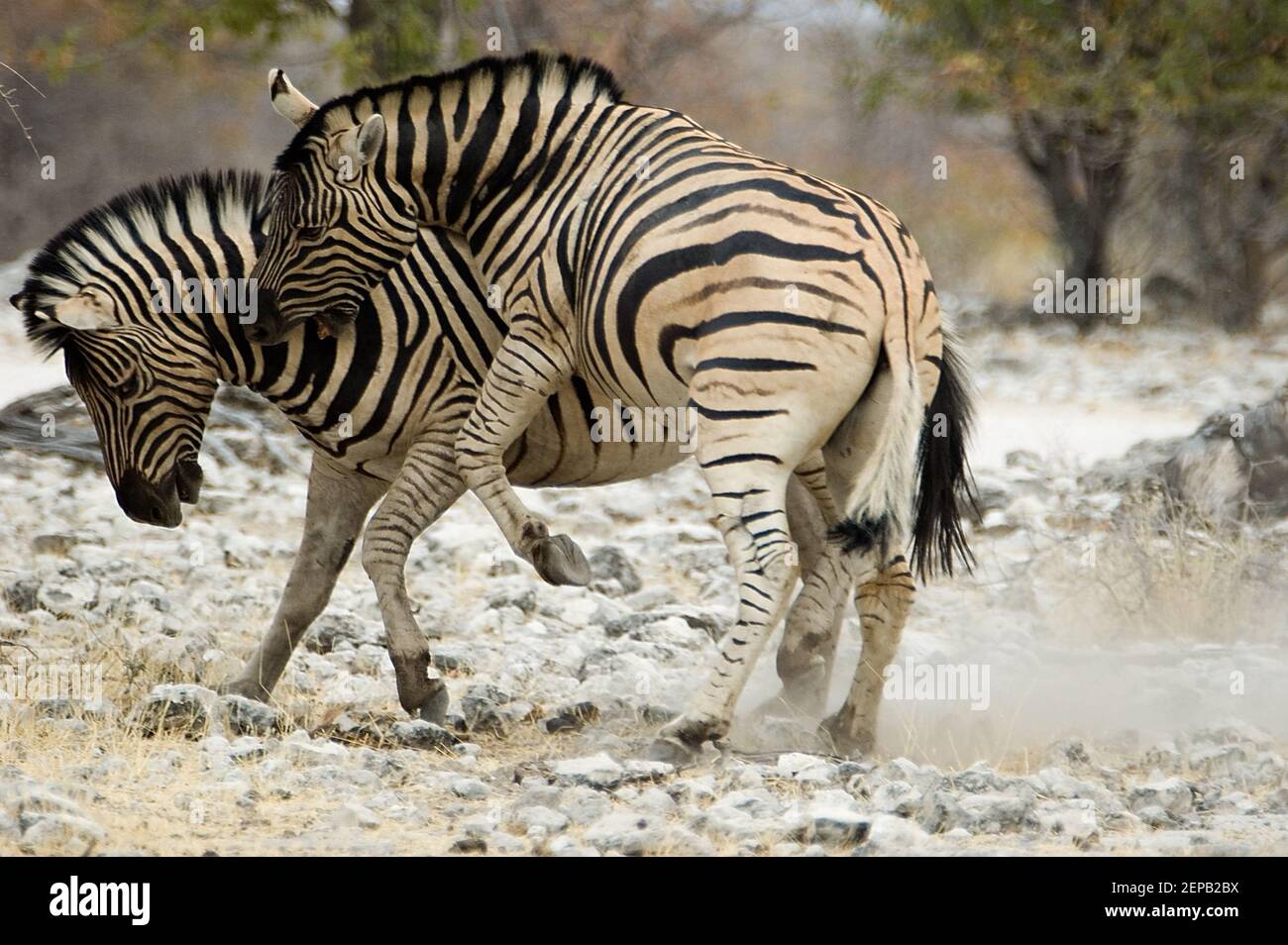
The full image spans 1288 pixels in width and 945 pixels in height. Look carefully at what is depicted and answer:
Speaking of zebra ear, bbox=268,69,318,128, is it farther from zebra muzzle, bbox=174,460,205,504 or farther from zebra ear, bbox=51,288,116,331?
zebra muzzle, bbox=174,460,205,504

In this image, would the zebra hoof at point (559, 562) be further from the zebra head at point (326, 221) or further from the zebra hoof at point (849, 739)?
the zebra head at point (326, 221)

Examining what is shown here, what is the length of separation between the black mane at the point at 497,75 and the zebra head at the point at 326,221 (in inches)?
0.9

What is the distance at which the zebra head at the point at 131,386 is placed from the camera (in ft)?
17.9

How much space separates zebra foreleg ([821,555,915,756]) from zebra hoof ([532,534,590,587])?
971 mm

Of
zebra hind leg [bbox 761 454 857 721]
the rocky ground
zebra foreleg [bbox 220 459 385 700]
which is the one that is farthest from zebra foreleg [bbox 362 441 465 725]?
zebra hind leg [bbox 761 454 857 721]

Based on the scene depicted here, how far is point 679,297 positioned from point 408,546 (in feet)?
4.68

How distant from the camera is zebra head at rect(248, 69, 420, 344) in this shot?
534 cm

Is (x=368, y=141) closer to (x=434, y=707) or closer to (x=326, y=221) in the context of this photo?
(x=326, y=221)

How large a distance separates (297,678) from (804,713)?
2008 mm

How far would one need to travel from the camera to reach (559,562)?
5.27m

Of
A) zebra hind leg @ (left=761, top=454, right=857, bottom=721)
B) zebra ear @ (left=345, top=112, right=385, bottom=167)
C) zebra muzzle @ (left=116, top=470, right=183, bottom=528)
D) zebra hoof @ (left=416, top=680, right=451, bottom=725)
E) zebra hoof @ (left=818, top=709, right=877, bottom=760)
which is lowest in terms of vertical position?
zebra hoof @ (left=818, top=709, right=877, bottom=760)

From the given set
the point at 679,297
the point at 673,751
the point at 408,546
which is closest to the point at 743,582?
the point at 673,751

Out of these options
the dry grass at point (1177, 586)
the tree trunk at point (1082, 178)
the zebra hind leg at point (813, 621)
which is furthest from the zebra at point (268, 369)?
the tree trunk at point (1082, 178)

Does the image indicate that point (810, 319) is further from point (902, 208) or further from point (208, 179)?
point (902, 208)
